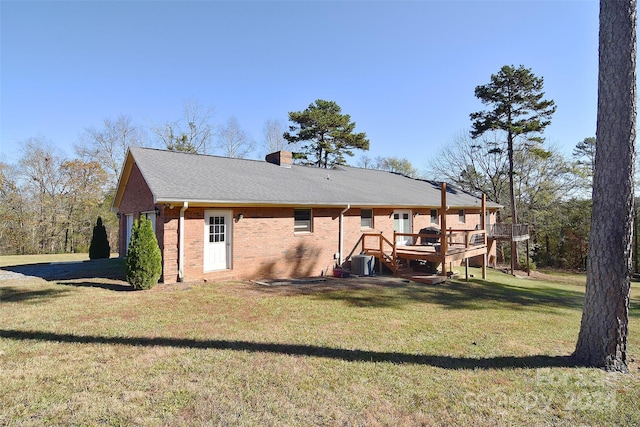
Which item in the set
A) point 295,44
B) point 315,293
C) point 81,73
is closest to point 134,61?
point 81,73

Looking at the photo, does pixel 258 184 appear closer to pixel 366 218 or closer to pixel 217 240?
pixel 217 240

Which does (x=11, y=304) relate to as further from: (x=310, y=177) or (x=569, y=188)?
(x=569, y=188)

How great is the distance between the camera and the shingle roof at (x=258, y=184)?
10039 millimetres

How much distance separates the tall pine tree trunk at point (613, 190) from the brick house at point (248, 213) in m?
8.69

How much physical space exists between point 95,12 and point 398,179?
1811cm

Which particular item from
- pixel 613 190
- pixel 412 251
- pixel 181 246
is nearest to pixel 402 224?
pixel 412 251

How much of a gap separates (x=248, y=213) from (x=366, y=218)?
6033 mm

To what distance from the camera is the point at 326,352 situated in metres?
4.85

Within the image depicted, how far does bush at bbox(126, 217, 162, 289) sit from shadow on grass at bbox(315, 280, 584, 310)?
15.0ft

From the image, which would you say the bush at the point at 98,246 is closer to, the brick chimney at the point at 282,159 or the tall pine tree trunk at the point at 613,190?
the brick chimney at the point at 282,159

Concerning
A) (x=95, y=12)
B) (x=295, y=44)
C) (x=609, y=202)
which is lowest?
(x=609, y=202)

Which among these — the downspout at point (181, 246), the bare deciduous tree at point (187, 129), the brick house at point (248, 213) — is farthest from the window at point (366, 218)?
the bare deciduous tree at point (187, 129)

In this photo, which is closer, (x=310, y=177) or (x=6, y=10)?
(x=6, y=10)

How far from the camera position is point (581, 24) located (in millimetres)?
7852
